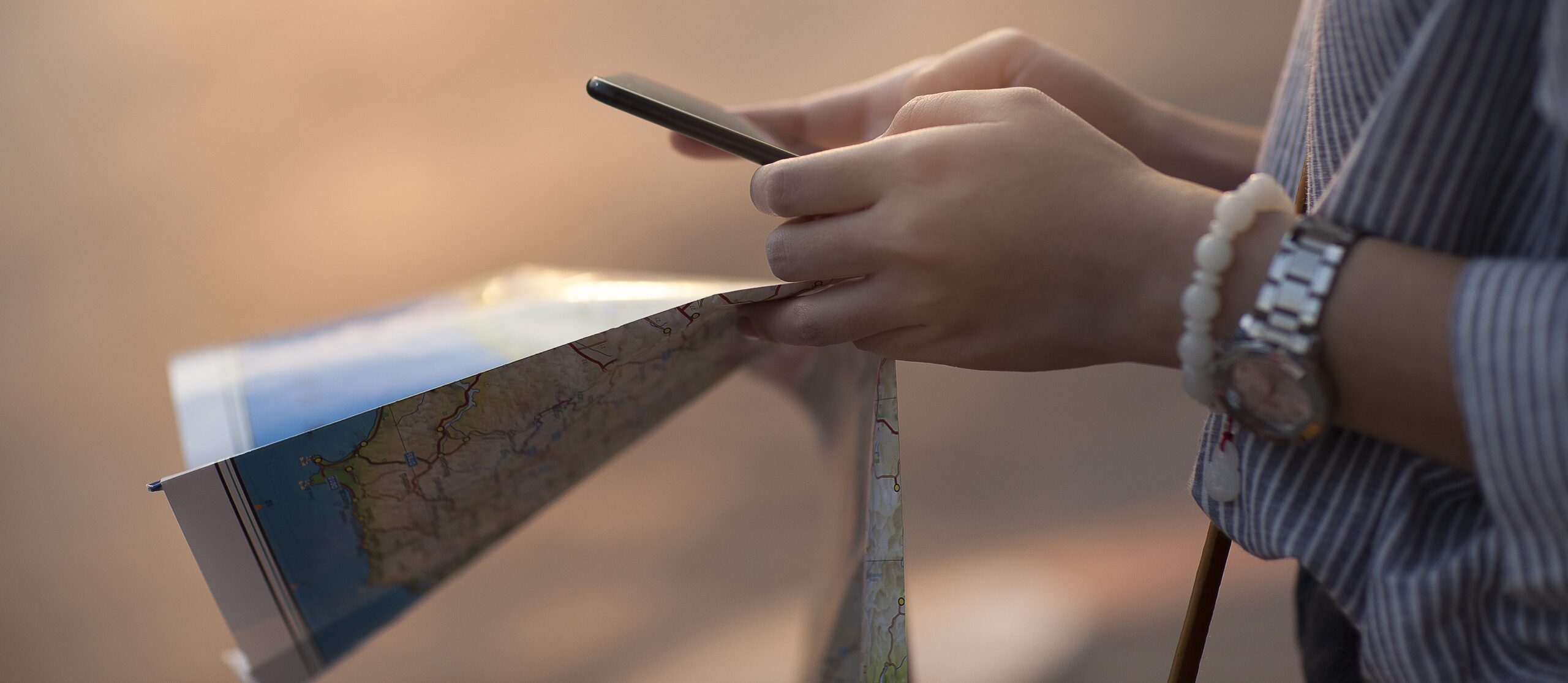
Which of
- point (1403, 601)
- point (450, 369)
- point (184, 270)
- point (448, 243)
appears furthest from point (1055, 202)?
point (184, 270)

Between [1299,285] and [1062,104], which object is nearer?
[1299,285]

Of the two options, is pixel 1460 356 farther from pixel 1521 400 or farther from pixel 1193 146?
pixel 1193 146

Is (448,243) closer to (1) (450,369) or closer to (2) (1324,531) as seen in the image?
(1) (450,369)

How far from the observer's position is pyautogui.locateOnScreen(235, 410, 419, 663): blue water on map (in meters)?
0.44

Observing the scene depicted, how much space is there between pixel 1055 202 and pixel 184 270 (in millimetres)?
1158

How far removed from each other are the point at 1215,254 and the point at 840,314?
17 cm

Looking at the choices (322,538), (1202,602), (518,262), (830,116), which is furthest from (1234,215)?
(518,262)

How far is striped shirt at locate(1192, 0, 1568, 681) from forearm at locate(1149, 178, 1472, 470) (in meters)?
0.01

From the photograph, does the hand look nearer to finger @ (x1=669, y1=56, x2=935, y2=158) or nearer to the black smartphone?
finger @ (x1=669, y1=56, x2=935, y2=158)

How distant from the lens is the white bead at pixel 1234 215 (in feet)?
1.22

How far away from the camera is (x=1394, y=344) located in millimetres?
334

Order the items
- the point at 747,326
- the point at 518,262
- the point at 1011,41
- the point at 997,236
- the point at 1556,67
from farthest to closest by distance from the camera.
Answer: the point at 518,262
the point at 1011,41
the point at 747,326
the point at 997,236
the point at 1556,67

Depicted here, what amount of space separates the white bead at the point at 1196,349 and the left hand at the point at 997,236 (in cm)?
2

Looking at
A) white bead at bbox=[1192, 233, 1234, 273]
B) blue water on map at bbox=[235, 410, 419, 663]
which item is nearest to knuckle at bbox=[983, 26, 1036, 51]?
white bead at bbox=[1192, 233, 1234, 273]
